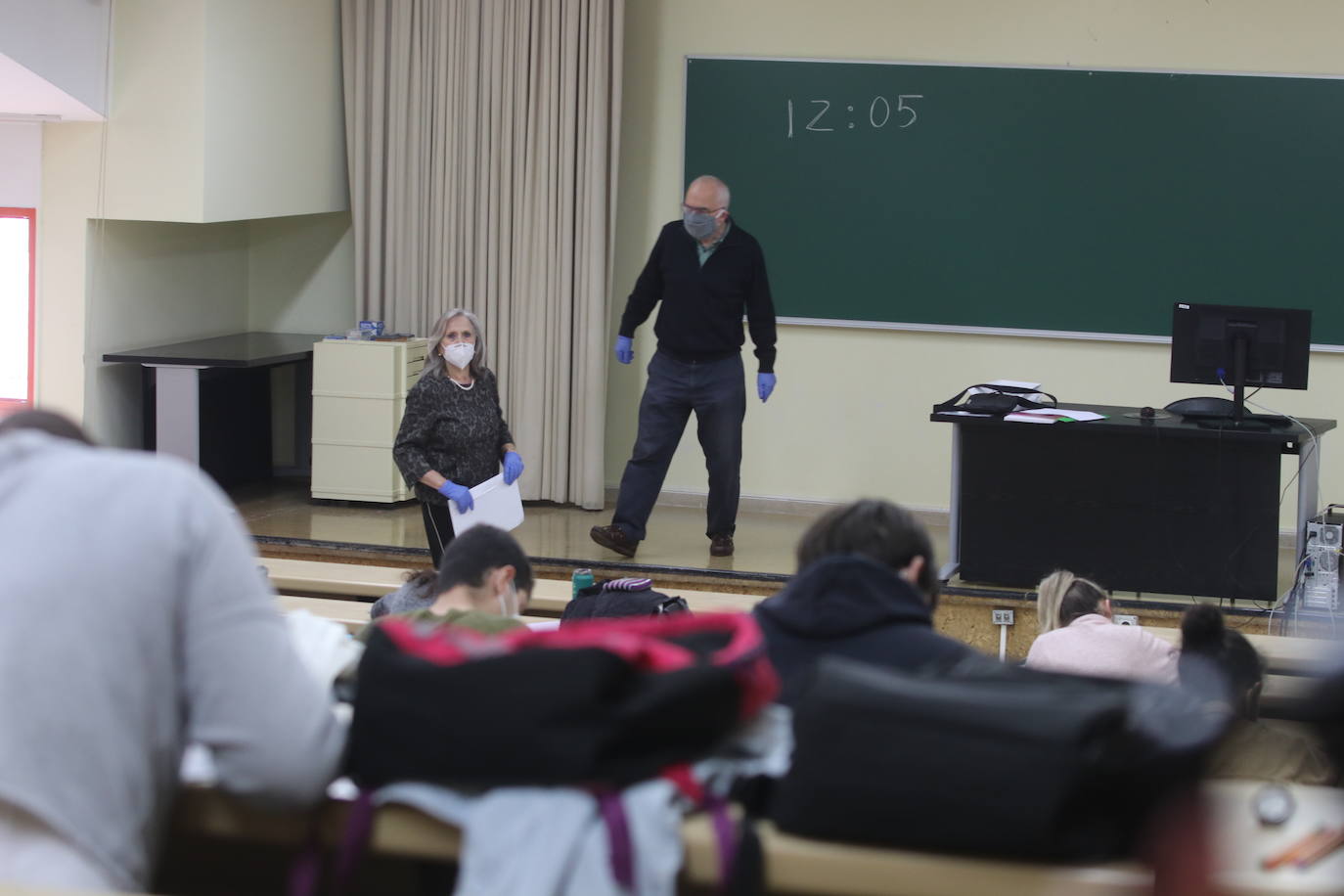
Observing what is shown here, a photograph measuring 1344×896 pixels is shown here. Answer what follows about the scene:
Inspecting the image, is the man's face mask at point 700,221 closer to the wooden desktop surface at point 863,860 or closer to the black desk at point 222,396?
the black desk at point 222,396

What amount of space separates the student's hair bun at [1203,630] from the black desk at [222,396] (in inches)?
176

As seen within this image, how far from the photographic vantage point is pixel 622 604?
159 inches

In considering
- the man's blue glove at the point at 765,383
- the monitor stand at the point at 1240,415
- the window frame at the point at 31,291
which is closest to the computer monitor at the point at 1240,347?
the monitor stand at the point at 1240,415

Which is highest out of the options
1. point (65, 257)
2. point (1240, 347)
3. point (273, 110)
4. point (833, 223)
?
point (273, 110)

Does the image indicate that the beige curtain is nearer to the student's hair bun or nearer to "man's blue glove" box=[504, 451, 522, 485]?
"man's blue glove" box=[504, 451, 522, 485]

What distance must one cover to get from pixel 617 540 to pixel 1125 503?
2.06 metres

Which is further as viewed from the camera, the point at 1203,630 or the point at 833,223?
the point at 833,223

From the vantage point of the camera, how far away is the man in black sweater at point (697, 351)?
20.6ft

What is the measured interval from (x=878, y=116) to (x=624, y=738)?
593 cm

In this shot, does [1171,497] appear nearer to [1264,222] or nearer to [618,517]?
[1264,222]

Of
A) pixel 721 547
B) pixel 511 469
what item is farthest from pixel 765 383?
pixel 511 469

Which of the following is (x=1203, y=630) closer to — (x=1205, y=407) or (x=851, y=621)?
(x=851, y=621)

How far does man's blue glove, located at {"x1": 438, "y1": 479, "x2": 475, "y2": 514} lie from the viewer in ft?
17.2

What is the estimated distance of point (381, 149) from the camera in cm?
753
